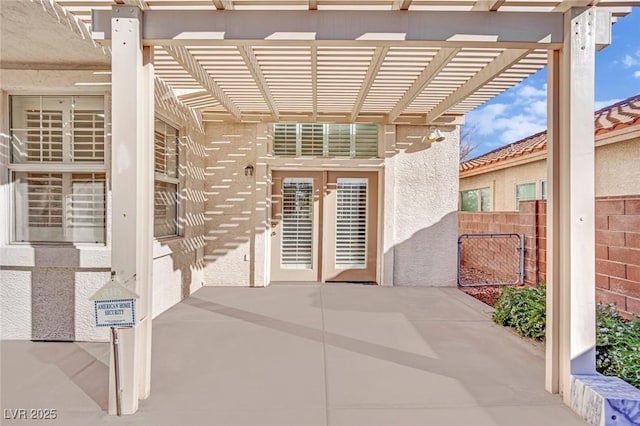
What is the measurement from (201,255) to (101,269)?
278 centimetres

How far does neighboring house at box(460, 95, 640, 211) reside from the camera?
6.42 meters

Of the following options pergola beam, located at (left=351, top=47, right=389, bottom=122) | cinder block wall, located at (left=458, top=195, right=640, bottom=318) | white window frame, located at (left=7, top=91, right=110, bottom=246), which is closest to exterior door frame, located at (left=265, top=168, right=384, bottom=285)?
pergola beam, located at (left=351, top=47, right=389, bottom=122)

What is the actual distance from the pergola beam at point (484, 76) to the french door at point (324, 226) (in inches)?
88.0

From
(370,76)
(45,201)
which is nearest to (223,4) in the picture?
(370,76)

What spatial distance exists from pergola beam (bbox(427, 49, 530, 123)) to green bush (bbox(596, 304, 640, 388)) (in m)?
3.02

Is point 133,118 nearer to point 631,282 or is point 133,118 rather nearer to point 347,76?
point 347,76

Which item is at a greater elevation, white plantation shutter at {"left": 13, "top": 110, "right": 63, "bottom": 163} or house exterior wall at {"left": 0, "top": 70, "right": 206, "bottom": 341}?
white plantation shutter at {"left": 13, "top": 110, "right": 63, "bottom": 163}

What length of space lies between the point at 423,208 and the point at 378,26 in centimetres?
493

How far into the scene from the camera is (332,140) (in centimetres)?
792

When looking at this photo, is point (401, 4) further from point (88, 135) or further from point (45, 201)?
point (45, 201)

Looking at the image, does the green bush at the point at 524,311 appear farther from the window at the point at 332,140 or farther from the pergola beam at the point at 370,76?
the window at the point at 332,140

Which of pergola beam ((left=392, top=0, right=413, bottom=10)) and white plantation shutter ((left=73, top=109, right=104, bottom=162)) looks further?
white plantation shutter ((left=73, top=109, right=104, bottom=162))

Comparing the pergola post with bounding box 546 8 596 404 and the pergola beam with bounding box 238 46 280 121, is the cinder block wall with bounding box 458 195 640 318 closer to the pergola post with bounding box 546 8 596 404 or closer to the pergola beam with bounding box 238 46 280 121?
the pergola post with bounding box 546 8 596 404

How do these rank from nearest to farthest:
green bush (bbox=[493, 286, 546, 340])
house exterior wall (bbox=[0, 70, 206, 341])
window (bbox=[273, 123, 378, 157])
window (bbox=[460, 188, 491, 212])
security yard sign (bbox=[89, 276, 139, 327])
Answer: security yard sign (bbox=[89, 276, 139, 327])
house exterior wall (bbox=[0, 70, 206, 341])
green bush (bbox=[493, 286, 546, 340])
window (bbox=[273, 123, 378, 157])
window (bbox=[460, 188, 491, 212])
